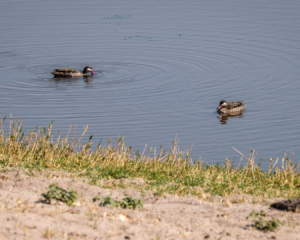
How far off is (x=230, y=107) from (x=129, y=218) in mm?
13159

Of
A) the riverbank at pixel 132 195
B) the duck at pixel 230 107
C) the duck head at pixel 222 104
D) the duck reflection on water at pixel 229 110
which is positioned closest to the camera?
the riverbank at pixel 132 195

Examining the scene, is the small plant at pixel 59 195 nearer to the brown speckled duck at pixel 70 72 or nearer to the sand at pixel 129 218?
the sand at pixel 129 218

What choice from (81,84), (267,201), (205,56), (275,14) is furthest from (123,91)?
(275,14)

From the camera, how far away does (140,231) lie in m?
6.34

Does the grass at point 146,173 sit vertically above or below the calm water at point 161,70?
below

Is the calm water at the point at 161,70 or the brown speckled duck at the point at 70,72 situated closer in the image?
the calm water at the point at 161,70

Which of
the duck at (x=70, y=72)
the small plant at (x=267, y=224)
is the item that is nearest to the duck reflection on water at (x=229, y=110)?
the duck at (x=70, y=72)

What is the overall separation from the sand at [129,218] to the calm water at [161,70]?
6.70 m

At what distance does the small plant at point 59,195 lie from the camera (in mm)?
7046

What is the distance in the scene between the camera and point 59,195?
711 centimetres

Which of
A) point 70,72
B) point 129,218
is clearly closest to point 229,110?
point 70,72

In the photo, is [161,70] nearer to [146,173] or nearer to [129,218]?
[146,173]

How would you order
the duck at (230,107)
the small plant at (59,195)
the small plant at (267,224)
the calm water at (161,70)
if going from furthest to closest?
the duck at (230,107) < the calm water at (161,70) < the small plant at (59,195) < the small plant at (267,224)

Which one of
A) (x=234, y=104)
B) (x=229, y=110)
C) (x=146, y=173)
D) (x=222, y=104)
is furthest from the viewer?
(x=222, y=104)
